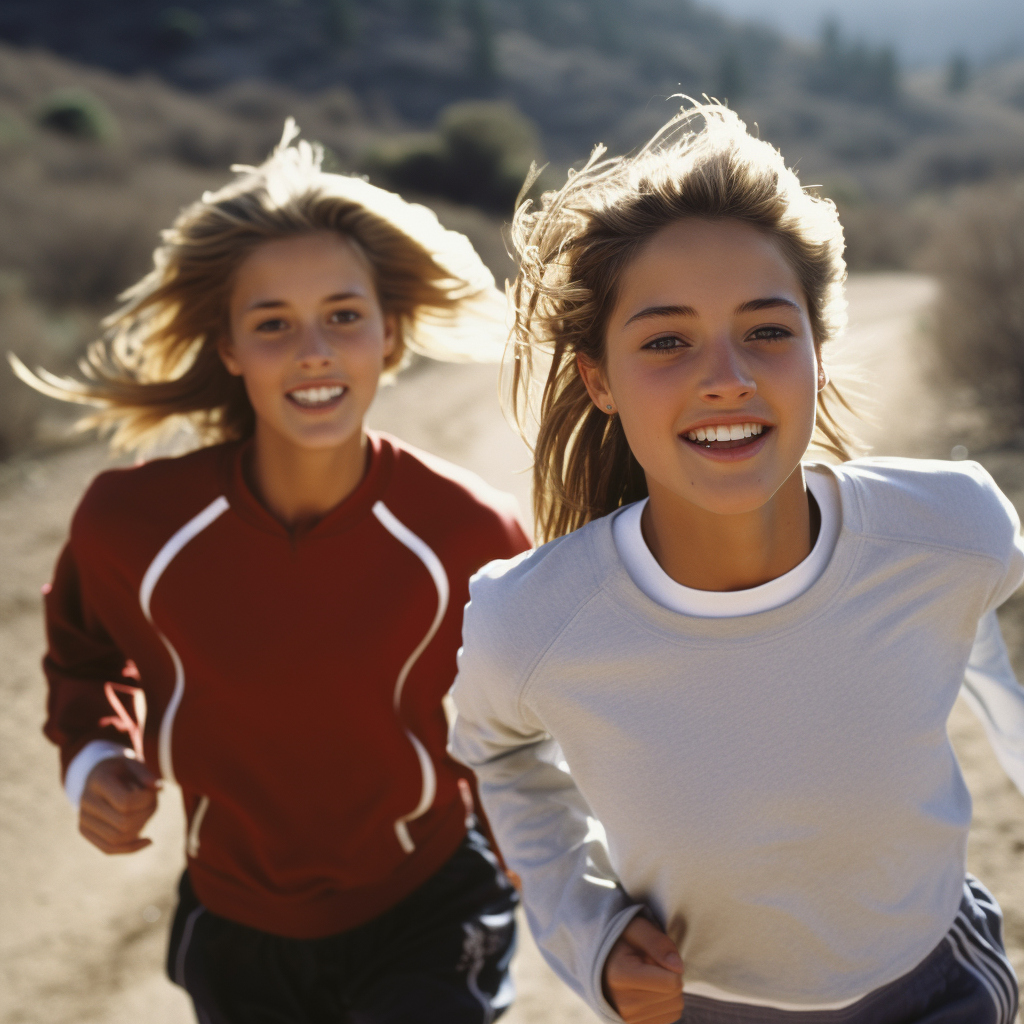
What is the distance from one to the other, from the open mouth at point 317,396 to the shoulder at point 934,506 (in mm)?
1196

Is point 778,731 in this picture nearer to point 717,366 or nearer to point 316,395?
point 717,366

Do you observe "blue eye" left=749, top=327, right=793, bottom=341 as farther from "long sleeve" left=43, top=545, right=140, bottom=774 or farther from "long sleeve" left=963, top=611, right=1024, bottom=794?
"long sleeve" left=43, top=545, right=140, bottom=774

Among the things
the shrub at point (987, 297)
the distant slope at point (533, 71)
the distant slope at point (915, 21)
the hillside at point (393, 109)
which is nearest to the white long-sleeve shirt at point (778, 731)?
the hillside at point (393, 109)

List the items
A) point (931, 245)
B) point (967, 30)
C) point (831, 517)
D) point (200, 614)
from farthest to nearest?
point (967, 30)
point (931, 245)
point (200, 614)
point (831, 517)

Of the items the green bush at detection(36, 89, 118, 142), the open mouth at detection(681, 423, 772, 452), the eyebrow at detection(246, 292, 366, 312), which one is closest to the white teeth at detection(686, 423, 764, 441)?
the open mouth at detection(681, 423, 772, 452)

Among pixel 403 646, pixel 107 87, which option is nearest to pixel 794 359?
pixel 403 646

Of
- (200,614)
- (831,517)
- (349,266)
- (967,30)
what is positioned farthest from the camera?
(967,30)

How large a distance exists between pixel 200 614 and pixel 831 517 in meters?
1.35

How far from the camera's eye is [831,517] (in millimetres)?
1668

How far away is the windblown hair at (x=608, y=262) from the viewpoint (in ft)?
5.45

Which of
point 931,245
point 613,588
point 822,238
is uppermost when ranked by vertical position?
point 931,245

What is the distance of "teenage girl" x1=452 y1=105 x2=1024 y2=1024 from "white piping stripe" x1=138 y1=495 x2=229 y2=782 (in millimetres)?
898

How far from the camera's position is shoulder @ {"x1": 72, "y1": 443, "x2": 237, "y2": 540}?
241cm

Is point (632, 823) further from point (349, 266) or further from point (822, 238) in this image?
point (349, 266)
